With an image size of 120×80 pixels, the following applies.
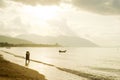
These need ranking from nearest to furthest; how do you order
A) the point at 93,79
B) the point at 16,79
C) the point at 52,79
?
the point at 16,79
the point at 52,79
the point at 93,79

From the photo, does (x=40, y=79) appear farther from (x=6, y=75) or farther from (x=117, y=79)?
(x=117, y=79)

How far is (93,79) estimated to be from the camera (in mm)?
33188

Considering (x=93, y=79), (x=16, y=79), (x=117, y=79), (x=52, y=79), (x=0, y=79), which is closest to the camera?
(x=0, y=79)

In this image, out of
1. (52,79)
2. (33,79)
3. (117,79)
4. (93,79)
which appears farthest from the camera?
(117,79)

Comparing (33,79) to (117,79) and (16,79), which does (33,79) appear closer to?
(16,79)

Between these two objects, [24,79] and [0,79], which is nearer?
[0,79]

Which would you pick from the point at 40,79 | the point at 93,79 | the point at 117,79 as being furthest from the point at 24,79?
the point at 117,79

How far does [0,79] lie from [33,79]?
14.0ft

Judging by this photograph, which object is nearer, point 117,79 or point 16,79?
point 16,79

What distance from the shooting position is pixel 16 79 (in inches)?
890

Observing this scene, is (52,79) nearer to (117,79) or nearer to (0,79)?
(0,79)

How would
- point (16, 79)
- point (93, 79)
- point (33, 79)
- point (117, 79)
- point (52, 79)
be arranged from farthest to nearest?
point (117, 79) → point (93, 79) → point (52, 79) → point (33, 79) → point (16, 79)

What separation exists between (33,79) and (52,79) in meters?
3.05

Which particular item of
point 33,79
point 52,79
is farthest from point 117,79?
point 33,79
